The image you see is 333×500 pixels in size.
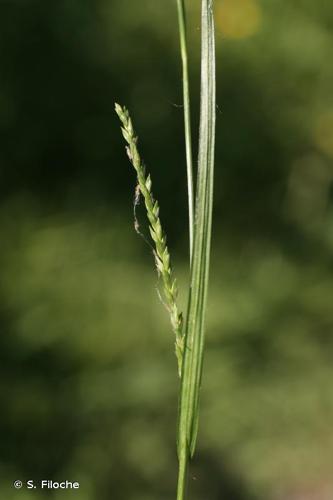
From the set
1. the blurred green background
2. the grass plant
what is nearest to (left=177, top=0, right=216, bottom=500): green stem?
the grass plant

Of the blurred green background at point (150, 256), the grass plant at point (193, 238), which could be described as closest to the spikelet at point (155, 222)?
the grass plant at point (193, 238)

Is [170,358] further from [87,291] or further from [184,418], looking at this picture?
[184,418]

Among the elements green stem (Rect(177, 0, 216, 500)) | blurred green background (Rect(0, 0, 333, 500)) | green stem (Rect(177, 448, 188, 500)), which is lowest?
blurred green background (Rect(0, 0, 333, 500))

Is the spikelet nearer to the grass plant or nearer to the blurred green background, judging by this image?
the grass plant

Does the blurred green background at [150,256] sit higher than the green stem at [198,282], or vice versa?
the green stem at [198,282]

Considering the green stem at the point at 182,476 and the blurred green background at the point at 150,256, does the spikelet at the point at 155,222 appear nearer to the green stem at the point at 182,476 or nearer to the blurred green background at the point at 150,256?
the green stem at the point at 182,476

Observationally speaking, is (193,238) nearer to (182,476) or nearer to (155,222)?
(155,222)
